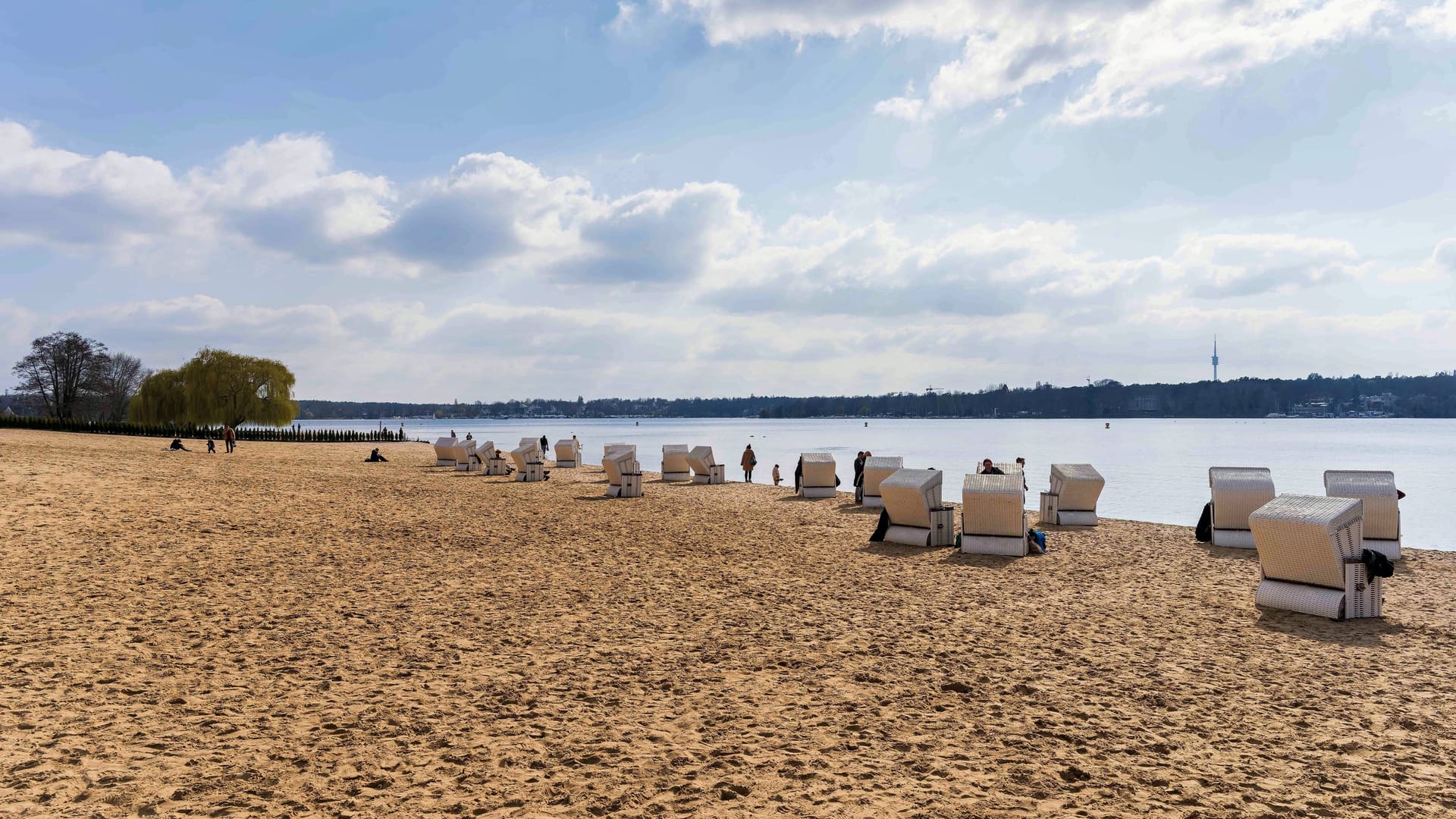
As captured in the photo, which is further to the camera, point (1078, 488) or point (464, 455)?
point (464, 455)

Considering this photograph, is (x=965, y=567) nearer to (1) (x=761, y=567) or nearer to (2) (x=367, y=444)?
(1) (x=761, y=567)

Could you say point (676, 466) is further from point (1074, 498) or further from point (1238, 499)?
point (1238, 499)

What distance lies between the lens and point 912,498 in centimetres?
1408

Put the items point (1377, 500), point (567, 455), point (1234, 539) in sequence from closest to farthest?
point (1377, 500)
point (1234, 539)
point (567, 455)

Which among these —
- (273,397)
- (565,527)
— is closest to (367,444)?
(273,397)

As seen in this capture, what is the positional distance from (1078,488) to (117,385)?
96.3 m

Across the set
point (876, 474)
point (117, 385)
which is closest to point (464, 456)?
point (876, 474)

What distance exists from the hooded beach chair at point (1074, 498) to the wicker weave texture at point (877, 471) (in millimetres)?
3722

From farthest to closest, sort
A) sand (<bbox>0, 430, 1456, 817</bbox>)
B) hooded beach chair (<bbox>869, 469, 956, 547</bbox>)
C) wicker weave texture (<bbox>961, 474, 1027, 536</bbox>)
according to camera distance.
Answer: hooded beach chair (<bbox>869, 469, 956, 547</bbox>) → wicker weave texture (<bbox>961, 474, 1027, 536</bbox>) → sand (<bbox>0, 430, 1456, 817</bbox>)

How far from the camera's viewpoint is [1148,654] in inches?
294

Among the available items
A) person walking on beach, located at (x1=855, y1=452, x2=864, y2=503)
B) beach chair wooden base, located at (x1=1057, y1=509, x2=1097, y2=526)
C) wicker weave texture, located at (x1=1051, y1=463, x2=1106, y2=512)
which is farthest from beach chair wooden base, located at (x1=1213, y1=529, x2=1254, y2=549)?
person walking on beach, located at (x1=855, y1=452, x2=864, y2=503)

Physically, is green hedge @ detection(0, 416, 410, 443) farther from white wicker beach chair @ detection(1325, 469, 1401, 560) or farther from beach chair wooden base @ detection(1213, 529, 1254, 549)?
white wicker beach chair @ detection(1325, 469, 1401, 560)

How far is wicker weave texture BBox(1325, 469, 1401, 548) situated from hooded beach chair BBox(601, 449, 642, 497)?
50.1 ft

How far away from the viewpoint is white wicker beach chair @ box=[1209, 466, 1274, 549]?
13.9 m
